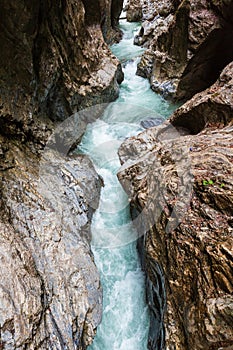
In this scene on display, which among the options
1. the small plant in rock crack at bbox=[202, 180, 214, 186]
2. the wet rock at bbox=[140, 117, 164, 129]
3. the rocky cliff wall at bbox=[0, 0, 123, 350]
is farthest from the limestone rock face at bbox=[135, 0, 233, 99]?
the small plant in rock crack at bbox=[202, 180, 214, 186]

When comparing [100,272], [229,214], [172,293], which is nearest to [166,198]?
[229,214]

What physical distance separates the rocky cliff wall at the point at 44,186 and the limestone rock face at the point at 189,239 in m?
1.51

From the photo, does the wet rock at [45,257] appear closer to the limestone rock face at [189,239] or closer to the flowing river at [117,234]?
the flowing river at [117,234]

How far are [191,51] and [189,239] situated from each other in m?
8.83

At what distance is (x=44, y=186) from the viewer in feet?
20.7

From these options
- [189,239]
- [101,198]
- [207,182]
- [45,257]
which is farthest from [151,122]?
[45,257]

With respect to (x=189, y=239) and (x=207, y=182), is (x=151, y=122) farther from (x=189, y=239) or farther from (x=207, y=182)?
(x=189, y=239)

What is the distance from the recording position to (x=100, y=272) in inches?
244

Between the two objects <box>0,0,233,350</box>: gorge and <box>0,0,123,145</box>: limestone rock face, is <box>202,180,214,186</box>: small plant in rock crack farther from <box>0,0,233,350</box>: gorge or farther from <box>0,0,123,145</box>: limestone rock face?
<box>0,0,123,145</box>: limestone rock face

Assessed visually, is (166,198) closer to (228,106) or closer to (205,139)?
(205,139)

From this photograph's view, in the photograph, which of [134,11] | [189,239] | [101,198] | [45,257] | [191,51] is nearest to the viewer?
[189,239]

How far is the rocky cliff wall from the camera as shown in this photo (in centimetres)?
416

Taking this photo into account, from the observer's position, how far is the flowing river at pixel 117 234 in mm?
5355

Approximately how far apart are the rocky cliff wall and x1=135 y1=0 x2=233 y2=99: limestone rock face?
4.45m
